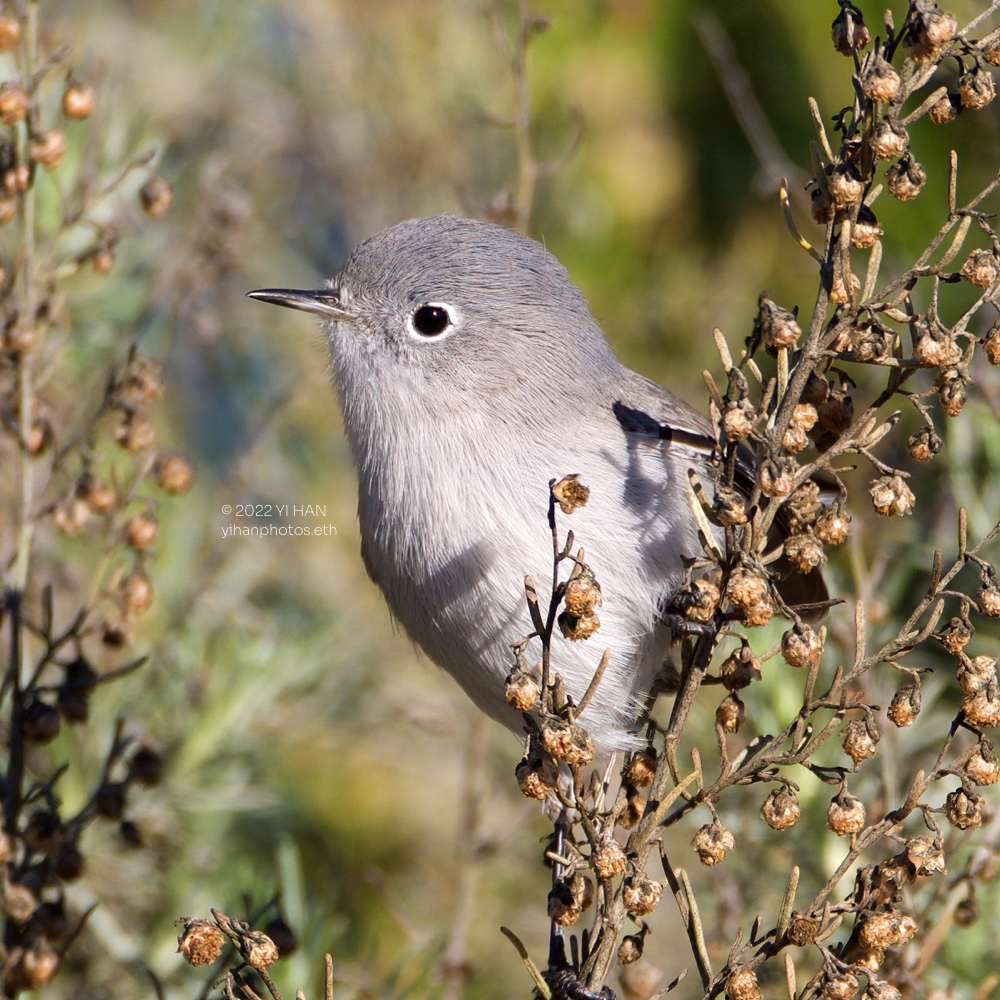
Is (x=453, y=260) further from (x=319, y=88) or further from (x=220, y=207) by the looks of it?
(x=319, y=88)

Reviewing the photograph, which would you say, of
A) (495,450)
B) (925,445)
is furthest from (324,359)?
(925,445)

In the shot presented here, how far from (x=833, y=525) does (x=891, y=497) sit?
8 centimetres

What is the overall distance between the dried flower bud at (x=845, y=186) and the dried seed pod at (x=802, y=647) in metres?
0.47

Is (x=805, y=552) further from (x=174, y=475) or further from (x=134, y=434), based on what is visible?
(x=134, y=434)

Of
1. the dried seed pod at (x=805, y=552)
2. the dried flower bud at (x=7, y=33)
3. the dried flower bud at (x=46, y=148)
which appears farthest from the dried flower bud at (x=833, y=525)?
the dried flower bud at (x=7, y=33)

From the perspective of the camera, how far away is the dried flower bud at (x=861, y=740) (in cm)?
134

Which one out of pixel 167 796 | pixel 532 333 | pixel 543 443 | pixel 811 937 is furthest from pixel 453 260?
pixel 811 937

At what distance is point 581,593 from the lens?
1.35 meters

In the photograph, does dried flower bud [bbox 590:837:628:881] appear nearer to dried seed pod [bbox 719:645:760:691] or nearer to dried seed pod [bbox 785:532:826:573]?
dried seed pod [bbox 719:645:760:691]

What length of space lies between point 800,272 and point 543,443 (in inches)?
72.7

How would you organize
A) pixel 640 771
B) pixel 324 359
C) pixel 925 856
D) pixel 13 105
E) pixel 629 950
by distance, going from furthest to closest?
pixel 324 359
pixel 13 105
pixel 640 771
pixel 629 950
pixel 925 856

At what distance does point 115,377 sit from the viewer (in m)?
2.04

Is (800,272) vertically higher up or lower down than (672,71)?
lower down

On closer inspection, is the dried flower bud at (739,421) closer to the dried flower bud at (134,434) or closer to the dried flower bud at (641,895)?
the dried flower bud at (641,895)
